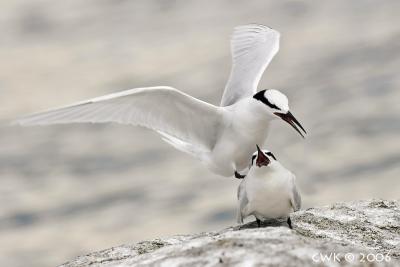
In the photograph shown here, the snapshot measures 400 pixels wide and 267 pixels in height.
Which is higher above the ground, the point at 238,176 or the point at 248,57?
the point at 248,57

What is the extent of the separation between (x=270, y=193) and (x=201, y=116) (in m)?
2.76

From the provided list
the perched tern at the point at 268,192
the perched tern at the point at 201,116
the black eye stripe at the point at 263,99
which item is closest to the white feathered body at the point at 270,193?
the perched tern at the point at 268,192

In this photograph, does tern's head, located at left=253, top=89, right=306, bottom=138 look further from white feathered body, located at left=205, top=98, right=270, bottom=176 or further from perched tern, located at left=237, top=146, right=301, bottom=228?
perched tern, located at left=237, top=146, right=301, bottom=228

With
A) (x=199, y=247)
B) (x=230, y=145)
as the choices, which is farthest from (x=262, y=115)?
(x=199, y=247)

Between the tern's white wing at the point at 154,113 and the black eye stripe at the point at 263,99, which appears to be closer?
the tern's white wing at the point at 154,113

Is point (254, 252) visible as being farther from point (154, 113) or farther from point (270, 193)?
point (154, 113)

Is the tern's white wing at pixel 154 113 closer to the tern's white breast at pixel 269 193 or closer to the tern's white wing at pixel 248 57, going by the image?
the tern's white wing at pixel 248 57

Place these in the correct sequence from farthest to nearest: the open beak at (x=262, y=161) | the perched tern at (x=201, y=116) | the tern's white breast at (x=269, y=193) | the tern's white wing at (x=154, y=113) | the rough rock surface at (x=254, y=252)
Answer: the perched tern at (x=201, y=116) → the tern's white wing at (x=154, y=113) → the open beak at (x=262, y=161) → the tern's white breast at (x=269, y=193) → the rough rock surface at (x=254, y=252)

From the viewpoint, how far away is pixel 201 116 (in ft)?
30.6

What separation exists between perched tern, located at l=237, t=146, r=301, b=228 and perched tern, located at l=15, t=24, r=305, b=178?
1.21 metres

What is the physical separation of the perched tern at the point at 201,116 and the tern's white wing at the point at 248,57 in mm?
17

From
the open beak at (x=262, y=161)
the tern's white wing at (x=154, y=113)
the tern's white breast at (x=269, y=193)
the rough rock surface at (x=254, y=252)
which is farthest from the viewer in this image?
the tern's white wing at (x=154, y=113)

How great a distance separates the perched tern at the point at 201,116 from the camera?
8391 millimetres

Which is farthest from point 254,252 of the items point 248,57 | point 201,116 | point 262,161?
point 248,57
